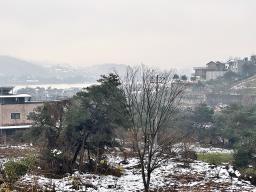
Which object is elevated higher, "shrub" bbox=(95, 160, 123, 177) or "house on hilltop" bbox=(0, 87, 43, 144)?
"house on hilltop" bbox=(0, 87, 43, 144)

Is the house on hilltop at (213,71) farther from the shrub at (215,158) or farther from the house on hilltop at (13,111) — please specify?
the shrub at (215,158)

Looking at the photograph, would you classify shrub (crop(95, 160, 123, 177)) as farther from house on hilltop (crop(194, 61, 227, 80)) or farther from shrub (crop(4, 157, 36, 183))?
house on hilltop (crop(194, 61, 227, 80))

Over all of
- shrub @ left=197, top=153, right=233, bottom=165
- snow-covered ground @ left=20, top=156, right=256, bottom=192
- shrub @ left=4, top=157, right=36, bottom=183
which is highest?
shrub @ left=4, top=157, right=36, bottom=183

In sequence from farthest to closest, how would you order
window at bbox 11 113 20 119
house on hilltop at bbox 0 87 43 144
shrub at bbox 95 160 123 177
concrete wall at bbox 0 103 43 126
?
window at bbox 11 113 20 119 → concrete wall at bbox 0 103 43 126 → house on hilltop at bbox 0 87 43 144 → shrub at bbox 95 160 123 177

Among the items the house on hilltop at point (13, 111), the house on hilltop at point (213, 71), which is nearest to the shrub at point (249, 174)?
the house on hilltop at point (13, 111)

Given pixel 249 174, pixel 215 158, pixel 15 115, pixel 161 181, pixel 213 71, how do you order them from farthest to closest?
pixel 213 71, pixel 15 115, pixel 215 158, pixel 249 174, pixel 161 181

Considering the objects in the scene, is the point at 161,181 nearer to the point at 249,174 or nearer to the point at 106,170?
the point at 106,170

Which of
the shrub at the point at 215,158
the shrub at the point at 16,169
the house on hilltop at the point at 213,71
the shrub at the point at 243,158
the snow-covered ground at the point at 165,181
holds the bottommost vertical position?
the shrub at the point at 215,158

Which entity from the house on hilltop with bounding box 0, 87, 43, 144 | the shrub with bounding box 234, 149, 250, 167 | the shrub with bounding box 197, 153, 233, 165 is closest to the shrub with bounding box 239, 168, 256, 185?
the shrub with bounding box 234, 149, 250, 167

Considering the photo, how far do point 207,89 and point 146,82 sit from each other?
51.4 meters

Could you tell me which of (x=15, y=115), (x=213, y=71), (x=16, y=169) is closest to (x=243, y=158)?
(x=16, y=169)

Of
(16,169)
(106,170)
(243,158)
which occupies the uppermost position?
(16,169)

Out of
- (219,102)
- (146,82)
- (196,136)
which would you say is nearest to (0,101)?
(196,136)

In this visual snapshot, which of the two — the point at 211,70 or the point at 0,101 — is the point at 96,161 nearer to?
the point at 0,101
